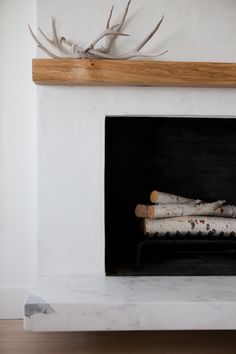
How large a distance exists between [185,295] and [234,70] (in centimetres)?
88

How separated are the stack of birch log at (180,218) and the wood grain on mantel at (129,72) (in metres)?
0.56

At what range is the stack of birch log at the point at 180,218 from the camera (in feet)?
6.64

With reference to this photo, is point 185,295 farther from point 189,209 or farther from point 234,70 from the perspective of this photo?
point 234,70

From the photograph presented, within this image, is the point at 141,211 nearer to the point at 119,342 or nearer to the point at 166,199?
the point at 166,199

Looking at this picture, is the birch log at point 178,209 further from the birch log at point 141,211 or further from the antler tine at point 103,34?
the antler tine at point 103,34

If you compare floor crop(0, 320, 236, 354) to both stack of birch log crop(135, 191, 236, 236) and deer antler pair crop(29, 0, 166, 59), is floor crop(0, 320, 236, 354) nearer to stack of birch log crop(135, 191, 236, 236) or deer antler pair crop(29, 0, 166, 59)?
stack of birch log crop(135, 191, 236, 236)

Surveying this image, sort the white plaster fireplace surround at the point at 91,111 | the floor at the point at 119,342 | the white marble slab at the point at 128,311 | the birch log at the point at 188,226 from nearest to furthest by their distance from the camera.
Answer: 1. the white marble slab at the point at 128,311
2. the floor at the point at 119,342
3. the white plaster fireplace surround at the point at 91,111
4. the birch log at the point at 188,226

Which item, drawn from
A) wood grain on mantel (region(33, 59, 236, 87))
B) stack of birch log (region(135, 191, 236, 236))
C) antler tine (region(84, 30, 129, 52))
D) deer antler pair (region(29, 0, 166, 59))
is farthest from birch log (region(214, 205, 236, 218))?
antler tine (region(84, 30, 129, 52))

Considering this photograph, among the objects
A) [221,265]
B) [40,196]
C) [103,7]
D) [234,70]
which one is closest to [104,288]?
[40,196]

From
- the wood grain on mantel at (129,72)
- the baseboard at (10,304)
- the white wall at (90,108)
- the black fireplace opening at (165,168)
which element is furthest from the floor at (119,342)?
the wood grain on mantel at (129,72)

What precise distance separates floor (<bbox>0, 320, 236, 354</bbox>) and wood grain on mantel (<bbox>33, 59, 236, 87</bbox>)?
101cm

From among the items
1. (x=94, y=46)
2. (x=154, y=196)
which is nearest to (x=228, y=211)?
(x=154, y=196)

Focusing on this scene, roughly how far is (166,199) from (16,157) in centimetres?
72

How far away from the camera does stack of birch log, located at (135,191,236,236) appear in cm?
203
